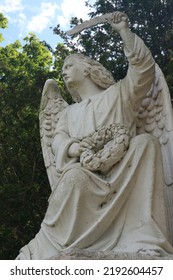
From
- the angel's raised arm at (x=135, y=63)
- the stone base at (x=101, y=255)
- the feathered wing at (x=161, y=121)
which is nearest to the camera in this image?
the stone base at (x=101, y=255)

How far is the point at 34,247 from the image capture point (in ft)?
19.3

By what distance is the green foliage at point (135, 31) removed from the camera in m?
12.3

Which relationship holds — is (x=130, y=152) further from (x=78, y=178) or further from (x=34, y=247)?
(x=34, y=247)

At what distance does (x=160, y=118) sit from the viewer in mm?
6734

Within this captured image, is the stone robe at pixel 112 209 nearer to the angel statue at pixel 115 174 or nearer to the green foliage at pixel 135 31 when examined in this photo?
the angel statue at pixel 115 174

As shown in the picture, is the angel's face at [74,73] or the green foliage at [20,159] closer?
the angel's face at [74,73]

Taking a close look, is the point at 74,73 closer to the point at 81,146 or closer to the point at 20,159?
the point at 81,146

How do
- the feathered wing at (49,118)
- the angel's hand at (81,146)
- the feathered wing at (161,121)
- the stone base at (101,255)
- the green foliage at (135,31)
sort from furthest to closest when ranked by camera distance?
the green foliage at (135,31) → the feathered wing at (49,118) → the feathered wing at (161,121) → the angel's hand at (81,146) → the stone base at (101,255)

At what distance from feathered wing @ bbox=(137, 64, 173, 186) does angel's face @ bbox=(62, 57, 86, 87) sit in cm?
76

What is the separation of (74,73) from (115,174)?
161 centimetres

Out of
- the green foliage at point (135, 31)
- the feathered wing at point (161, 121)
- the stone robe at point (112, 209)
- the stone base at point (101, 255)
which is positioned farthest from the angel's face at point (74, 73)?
the green foliage at point (135, 31)

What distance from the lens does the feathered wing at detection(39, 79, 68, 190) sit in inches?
277

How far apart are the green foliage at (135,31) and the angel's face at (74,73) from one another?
5056 mm

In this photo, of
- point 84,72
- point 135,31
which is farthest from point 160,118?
point 135,31
